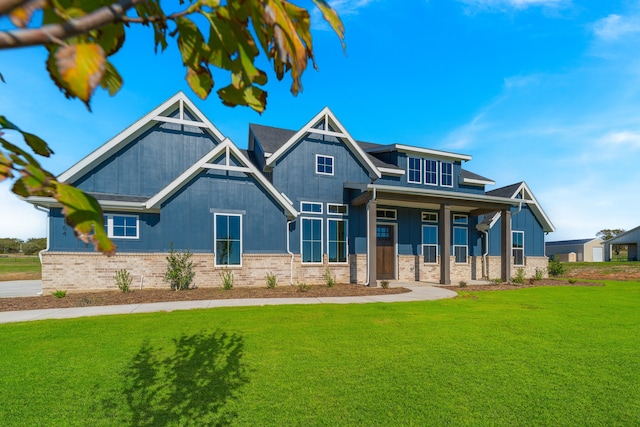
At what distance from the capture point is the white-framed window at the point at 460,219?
2059 cm

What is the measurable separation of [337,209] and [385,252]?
12.7ft

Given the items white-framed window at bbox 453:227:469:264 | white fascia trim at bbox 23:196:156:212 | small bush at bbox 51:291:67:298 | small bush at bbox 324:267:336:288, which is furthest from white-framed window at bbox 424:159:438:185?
small bush at bbox 51:291:67:298

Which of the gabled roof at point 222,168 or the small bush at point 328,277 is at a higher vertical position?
the gabled roof at point 222,168

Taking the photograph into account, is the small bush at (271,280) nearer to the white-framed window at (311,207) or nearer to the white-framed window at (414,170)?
the white-framed window at (311,207)

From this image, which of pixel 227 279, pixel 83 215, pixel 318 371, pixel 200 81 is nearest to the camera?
pixel 83 215

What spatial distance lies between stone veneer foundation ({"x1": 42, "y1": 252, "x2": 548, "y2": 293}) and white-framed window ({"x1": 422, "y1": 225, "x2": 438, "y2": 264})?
444 mm

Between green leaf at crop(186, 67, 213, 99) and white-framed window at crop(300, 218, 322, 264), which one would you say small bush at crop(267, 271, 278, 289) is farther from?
green leaf at crop(186, 67, 213, 99)

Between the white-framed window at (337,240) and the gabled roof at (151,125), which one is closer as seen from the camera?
the gabled roof at (151,125)

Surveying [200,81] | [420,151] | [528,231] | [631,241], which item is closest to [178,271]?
[200,81]

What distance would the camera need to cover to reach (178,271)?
521 inches

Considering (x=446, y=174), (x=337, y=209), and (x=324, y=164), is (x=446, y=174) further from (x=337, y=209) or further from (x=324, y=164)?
(x=324, y=164)

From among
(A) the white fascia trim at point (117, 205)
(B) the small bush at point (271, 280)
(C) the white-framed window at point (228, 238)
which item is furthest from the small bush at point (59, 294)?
(B) the small bush at point (271, 280)

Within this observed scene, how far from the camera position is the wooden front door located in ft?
60.8

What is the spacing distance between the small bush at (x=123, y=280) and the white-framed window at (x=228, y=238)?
10.9ft
